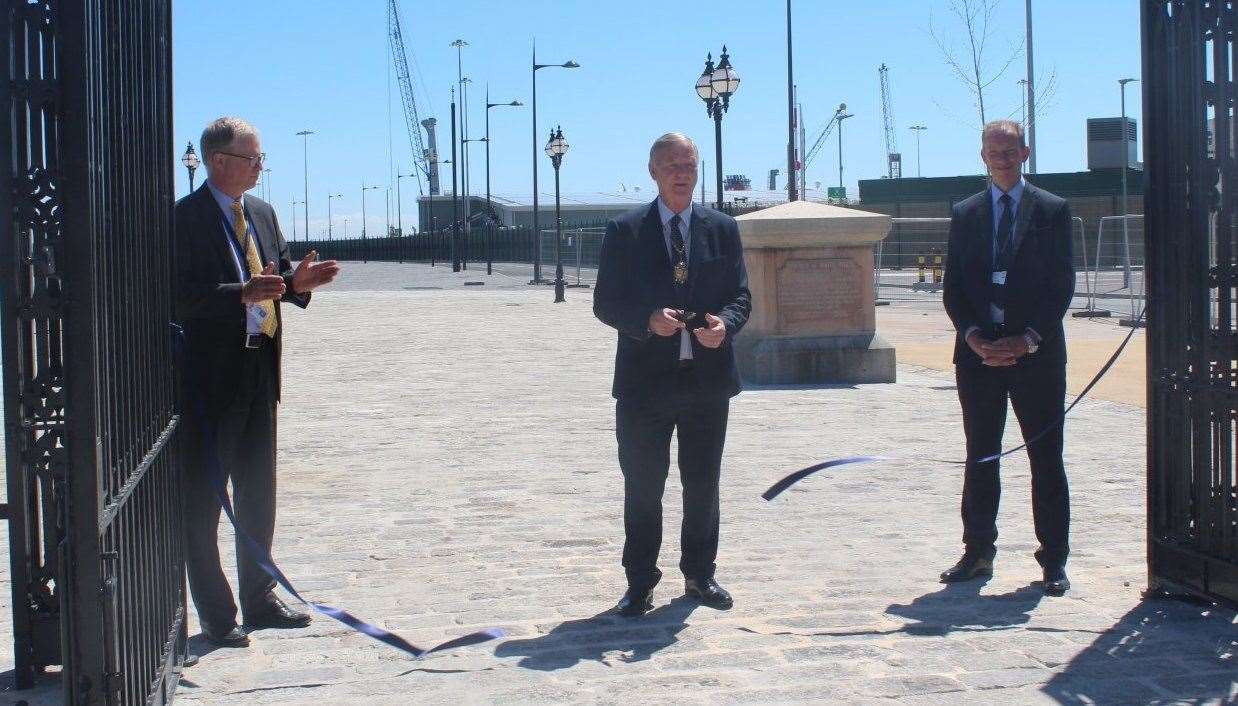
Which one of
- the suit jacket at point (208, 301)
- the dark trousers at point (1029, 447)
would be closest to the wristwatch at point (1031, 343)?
the dark trousers at point (1029, 447)

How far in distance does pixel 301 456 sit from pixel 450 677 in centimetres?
533

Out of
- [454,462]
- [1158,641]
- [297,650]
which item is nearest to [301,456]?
[454,462]

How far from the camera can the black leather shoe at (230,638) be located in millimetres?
5164

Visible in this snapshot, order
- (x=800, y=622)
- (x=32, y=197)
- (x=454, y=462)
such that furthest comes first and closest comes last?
(x=454, y=462)
(x=800, y=622)
(x=32, y=197)

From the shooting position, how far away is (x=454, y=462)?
9.52 m

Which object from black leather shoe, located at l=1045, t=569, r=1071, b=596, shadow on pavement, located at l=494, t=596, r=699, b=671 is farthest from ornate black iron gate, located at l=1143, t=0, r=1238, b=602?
shadow on pavement, located at l=494, t=596, r=699, b=671

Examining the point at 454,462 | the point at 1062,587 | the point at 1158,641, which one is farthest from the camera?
the point at 454,462

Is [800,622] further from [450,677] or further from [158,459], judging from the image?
[158,459]

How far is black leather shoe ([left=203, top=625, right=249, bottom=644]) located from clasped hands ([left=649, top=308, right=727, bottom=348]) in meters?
1.86

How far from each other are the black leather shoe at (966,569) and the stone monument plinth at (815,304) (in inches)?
322

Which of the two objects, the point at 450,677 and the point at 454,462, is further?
the point at 454,462

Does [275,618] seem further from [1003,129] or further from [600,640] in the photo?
[1003,129]

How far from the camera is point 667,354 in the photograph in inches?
218

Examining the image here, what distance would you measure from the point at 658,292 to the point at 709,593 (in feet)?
3.92
